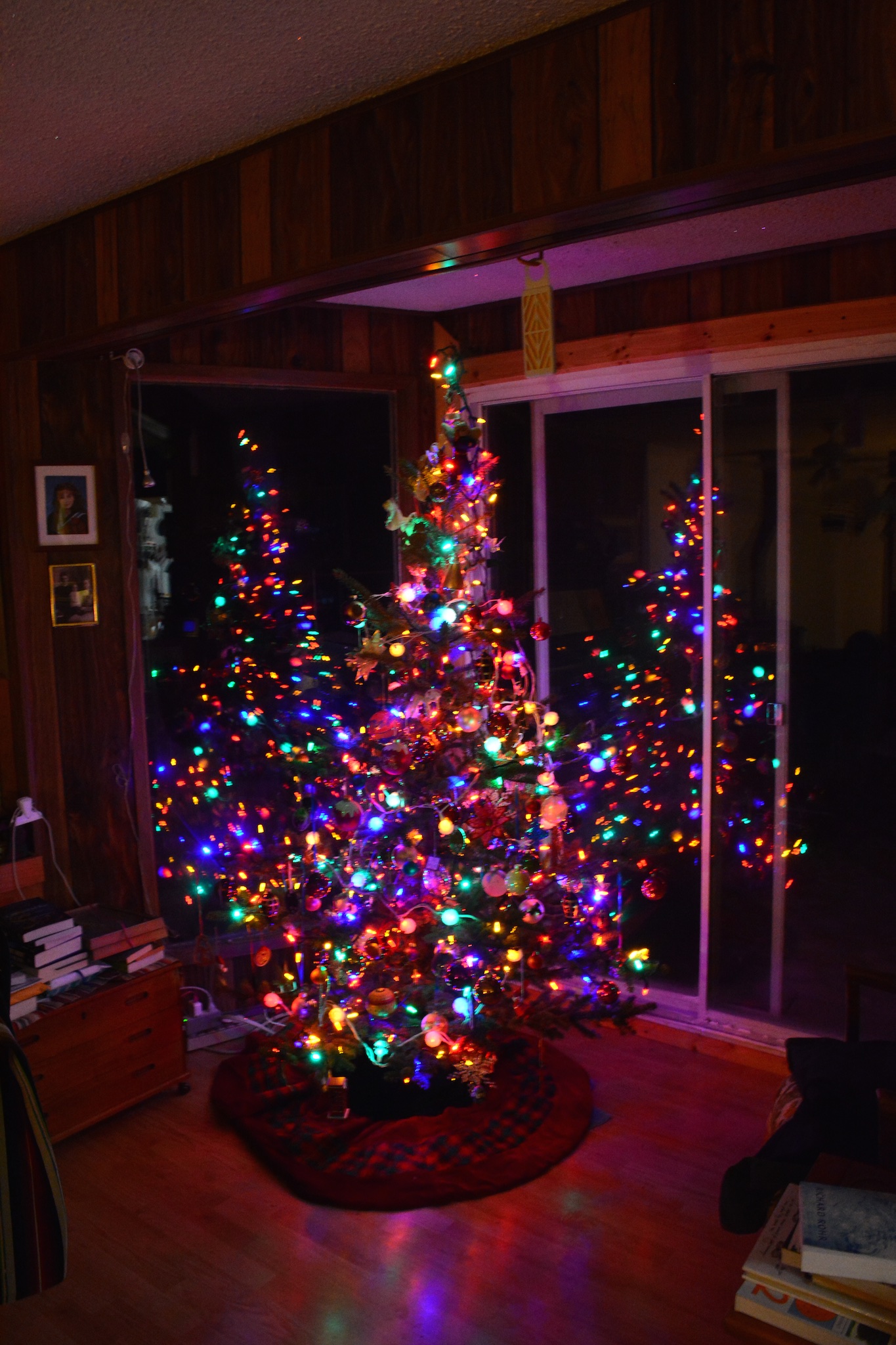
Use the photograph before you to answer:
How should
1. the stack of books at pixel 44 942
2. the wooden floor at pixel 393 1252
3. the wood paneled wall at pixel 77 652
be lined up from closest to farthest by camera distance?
1. the wooden floor at pixel 393 1252
2. the stack of books at pixel 44 942
3. the wood paneled wall at pixel 77 652

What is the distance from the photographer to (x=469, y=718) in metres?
2.96

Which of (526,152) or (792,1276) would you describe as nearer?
(792,1276)

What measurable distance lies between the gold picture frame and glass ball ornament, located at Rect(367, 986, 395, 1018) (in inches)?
61.0

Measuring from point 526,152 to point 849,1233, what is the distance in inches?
74.8

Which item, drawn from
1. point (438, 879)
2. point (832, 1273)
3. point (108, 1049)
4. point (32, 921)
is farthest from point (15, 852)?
point (832, 1273)

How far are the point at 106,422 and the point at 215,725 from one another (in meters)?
1.13

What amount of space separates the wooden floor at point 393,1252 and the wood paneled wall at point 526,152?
7.68ft

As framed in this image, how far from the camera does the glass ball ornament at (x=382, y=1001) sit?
304 centimetres

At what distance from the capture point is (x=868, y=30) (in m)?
1.51

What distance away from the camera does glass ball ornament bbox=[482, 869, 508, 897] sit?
2.88m

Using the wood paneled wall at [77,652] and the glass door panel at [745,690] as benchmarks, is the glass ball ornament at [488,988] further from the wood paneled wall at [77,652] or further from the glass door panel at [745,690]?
the wood paneled wall at [77,652]

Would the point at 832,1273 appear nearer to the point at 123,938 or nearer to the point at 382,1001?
the point at 382,1001

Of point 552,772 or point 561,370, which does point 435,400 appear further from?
point 552,772

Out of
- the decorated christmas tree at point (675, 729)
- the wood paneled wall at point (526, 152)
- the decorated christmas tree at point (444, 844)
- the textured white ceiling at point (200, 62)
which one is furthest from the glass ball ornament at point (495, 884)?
the textured white ceiling at point (200, 62)
